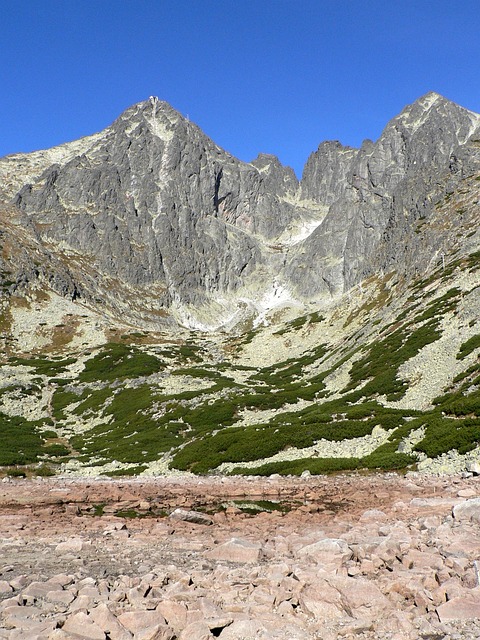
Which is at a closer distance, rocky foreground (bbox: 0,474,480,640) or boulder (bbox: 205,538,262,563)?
rocky foreground (bbox: 0,474,480,640)

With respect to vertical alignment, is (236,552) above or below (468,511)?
below

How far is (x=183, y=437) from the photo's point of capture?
51.3 meters

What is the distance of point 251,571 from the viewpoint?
396 inches

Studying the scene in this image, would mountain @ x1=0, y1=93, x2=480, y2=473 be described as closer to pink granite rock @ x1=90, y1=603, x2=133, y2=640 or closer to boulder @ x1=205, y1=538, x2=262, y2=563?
boulder @ x1=205, y1=538, x2=262, y2=563

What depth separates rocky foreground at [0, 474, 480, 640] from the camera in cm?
763

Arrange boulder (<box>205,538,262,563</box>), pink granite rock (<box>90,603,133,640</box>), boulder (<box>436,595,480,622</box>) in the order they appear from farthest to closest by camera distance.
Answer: boulder (<box>205,538,262,563</box>) < boulder (<box>436,595,480,622</box>) < pink granite rock (<box>90,603,133,640</box>)

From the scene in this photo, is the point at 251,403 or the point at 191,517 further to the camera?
the point at 251,403

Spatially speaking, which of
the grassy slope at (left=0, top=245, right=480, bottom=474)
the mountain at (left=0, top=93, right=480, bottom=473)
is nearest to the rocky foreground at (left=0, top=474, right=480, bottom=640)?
the mountain at (left=0, top=93, right=480, bottom=473)

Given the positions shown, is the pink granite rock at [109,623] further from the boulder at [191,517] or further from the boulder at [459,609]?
the boulder at [191,517]

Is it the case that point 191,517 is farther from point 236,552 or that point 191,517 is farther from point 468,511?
point 468,511

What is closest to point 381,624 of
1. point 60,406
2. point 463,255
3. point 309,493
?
point 309,493

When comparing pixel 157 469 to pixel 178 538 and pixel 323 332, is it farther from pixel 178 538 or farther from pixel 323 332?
pixel 323 332

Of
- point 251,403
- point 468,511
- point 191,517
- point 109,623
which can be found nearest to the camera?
point 109,623

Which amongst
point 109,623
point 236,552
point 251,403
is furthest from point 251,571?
point 251,403
